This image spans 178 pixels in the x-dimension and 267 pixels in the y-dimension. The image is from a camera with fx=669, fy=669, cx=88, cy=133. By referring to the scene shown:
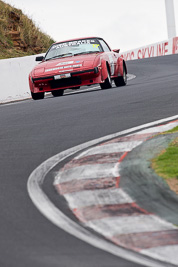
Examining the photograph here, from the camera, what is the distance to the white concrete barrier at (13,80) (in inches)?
711

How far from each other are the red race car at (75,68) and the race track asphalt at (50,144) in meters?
0.86

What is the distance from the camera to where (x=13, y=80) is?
1831 cm

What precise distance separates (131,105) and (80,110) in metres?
0.81

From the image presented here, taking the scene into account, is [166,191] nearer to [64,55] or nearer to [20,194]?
[20,194]

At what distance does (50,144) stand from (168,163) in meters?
2.20

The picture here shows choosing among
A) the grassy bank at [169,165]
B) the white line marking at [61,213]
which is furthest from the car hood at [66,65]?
the grassy bank at [169,165]

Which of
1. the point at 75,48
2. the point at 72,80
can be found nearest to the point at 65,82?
the point at 72,80

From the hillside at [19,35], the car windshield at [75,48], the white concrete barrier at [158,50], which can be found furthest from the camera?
the white concrete barrier at [158,50]

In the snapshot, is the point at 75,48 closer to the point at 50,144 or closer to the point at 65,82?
the point at 65,82

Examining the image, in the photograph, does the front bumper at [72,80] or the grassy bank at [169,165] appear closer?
the grassy bank at [169,165]

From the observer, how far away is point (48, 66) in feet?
45.9

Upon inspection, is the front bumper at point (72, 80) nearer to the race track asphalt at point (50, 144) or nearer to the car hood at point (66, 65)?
the car hood at point (66, 65)

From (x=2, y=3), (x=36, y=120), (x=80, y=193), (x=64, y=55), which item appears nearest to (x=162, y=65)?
(x=64, y=55)

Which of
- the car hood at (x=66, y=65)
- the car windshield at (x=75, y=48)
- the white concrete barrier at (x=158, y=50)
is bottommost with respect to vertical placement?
the white concrete barrier at (x=158, y=50)
